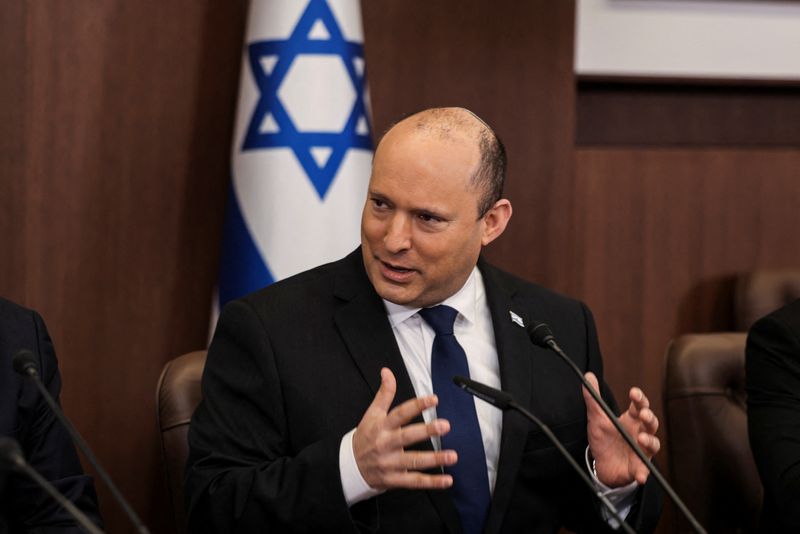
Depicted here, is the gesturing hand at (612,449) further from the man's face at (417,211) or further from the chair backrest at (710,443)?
the chair backrest at (710,443)

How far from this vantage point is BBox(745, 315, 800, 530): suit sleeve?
2.27 m

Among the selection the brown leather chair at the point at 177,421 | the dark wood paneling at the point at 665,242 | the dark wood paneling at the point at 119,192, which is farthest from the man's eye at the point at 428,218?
the dark wood paneling at the point at 665,242

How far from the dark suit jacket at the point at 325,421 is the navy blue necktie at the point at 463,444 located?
0.11 feet

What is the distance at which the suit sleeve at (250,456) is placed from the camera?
1.90 meters

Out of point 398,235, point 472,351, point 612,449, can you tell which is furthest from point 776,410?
point 398,235

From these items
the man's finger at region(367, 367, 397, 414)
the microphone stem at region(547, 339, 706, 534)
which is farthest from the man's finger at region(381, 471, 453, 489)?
the microphone stem at region(547, 339, 706, 534)

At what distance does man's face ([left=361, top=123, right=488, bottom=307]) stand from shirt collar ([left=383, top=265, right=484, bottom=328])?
0.07 m

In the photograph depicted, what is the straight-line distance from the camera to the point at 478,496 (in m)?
2.09

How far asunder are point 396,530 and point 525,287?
2.11 ft

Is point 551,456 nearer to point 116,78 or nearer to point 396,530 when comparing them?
point 396,530

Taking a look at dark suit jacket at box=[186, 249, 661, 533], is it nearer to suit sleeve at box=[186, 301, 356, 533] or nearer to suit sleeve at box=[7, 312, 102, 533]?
suit sleeve at box=[186, 301, 356, 533]

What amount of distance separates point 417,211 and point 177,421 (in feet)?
2.29

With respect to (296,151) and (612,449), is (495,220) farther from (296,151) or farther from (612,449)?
(296,151)

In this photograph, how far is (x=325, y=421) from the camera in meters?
2.06
